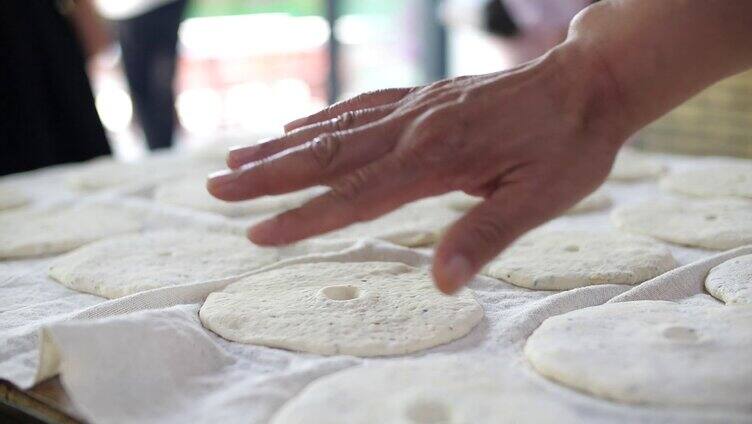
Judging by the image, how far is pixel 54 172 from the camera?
2.48 metres

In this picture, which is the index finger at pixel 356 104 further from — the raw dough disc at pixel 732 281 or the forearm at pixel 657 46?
the raw dough disc at pixel 732 281

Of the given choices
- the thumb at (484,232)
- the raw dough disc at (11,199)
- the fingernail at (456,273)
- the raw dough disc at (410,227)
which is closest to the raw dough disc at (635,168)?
the raw dough disc at (410,227)

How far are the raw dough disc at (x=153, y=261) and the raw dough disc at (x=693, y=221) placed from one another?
0.75m

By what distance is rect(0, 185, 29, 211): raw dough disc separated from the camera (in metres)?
2.05

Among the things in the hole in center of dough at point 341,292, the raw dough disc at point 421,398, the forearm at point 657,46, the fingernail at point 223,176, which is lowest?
the hole in center of dough at point 341,292

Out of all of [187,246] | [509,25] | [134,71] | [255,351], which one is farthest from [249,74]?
[255,351]

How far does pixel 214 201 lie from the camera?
6.55 feet

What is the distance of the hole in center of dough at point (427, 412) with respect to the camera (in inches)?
34.4

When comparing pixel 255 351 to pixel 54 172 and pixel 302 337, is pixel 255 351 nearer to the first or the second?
pixel 302 337

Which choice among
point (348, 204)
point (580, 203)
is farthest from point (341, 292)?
point (580, 203)

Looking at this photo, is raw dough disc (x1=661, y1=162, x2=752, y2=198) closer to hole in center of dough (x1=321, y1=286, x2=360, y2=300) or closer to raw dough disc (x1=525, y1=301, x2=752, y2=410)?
raw dough disc (x1=525, y1=301, x2=752, y2=410)

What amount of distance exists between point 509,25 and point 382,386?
8.91 ft

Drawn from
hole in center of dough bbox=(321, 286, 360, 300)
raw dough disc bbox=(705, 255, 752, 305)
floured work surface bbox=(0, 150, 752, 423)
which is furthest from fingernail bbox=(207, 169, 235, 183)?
raw dough disc bbox=(705, 255, 752, 305)

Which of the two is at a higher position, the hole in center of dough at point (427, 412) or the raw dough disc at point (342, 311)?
the hole in center of dough at point (427, 412)
